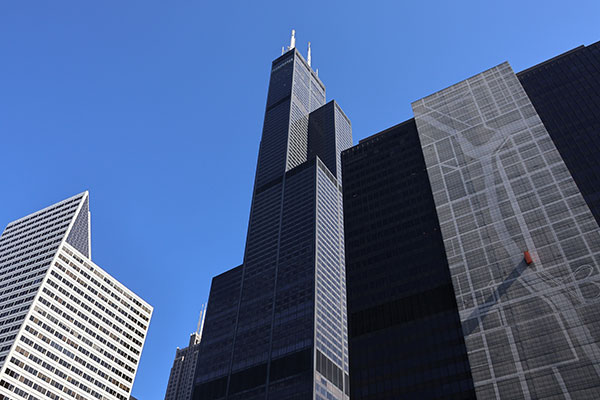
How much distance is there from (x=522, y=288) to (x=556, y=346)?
14.3 m

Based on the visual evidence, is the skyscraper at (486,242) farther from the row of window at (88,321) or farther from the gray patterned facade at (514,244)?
the row of window at (88,321)

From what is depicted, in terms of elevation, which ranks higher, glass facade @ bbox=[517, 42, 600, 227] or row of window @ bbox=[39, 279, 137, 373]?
glass facade @ bbox=[517, 42, 600, 227]

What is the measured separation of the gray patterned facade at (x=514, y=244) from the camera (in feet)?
321

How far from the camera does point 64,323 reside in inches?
6550

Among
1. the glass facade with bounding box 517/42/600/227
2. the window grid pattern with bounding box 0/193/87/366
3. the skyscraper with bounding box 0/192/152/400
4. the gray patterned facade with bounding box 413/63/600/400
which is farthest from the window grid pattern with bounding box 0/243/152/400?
the glass facade with bounding box 517/42/600/227

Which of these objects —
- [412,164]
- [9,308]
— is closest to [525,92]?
[412,164]

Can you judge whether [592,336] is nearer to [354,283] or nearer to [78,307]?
[354,283]

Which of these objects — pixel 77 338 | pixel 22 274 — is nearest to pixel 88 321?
pixel 77 338

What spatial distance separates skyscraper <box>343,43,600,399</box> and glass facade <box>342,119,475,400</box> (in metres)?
0.33

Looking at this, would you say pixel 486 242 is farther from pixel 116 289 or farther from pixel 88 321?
pixel 116 289

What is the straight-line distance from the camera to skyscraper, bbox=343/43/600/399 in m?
102

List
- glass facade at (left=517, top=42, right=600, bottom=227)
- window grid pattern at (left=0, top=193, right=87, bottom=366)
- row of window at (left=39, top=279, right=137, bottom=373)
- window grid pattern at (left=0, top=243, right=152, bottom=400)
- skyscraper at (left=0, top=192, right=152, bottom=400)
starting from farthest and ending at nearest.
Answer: row of window at (left=39, top=279, right=137, bottom=373), window grid pattern at (left=0, top=193, right=87, bottom=366), skyscraper at (left=0, top=192, right=152, bottom=400), window grid pattern at (left=0, top=243, right=152, bottom=400), glass facade at (left=517, top=42, right=600, bottom=227)

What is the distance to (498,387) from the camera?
326 feet

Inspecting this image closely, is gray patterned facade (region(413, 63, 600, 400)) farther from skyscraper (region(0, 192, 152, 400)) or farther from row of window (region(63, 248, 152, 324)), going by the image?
row of window (region(63, 248, 152, 324))
